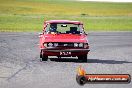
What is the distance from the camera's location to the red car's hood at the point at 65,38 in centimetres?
1867

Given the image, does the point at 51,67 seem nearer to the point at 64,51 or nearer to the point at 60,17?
the point at 64,51

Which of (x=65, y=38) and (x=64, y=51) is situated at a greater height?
(x=65, y=38)

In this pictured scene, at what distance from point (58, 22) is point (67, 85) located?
23.9 ft

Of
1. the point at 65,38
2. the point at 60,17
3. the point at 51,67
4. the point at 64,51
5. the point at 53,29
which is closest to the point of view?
the point at 51,67

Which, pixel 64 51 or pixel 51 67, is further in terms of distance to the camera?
pixel 64 51

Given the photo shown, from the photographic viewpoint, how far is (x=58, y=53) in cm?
1844

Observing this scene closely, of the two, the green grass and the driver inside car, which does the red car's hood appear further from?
the green grass

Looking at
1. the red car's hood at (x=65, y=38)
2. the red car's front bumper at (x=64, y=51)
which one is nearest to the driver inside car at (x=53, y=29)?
the red car's hood at (x=65, y=38)

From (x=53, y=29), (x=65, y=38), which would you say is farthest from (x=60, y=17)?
(x=65, y=38)

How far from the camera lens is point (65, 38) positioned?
19.0 m

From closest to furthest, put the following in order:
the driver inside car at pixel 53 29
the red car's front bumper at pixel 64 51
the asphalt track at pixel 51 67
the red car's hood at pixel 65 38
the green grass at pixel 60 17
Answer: the asphalt track at pixel 51 67
the red car's front bumper at pixel 64 51
the red car's hood at pixel 65 38
the driver inside car at pixel 53 29
the green grass at pixel 60 17

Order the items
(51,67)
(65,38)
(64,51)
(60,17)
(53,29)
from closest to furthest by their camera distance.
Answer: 1. (51,67)
2. (64,51)
3. (65,38)
4. (53,29)
5. (60,17)

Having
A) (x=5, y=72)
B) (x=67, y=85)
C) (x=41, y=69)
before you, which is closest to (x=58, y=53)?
(x=41, y=69)

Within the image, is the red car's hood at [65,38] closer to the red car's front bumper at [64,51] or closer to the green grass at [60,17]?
the red car's front bumper at [64,51]
